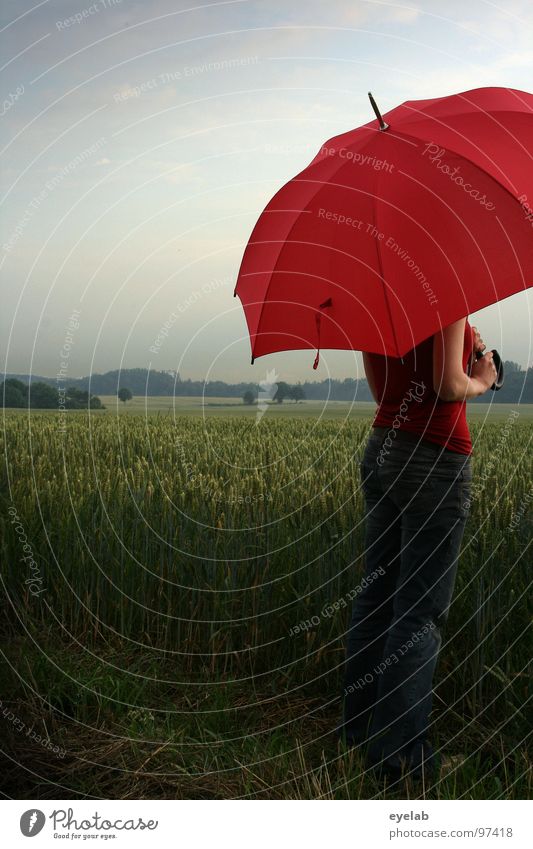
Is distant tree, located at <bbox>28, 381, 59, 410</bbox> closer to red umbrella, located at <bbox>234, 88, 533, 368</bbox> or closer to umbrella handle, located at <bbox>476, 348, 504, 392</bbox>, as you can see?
red umbrella, located at <bbox>234, 88, 533, 368</bbox>

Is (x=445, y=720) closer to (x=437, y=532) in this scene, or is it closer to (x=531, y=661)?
(x=531, y=661)

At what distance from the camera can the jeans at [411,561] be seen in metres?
2.70

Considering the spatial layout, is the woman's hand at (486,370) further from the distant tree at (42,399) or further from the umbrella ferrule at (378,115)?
the distant tree at (42,399)

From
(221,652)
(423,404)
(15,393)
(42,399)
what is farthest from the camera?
(15,393)

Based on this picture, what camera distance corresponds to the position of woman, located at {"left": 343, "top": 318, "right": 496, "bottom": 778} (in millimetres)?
2672

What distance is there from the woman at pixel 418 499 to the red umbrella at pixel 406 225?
0.48 feet

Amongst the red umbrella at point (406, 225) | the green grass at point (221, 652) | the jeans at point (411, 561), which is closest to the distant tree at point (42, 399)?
the green grass at point (221, 652)

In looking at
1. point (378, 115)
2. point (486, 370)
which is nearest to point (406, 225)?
point (378, 115)

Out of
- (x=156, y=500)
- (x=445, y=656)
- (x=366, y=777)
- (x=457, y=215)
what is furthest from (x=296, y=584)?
(x=457, y=215)

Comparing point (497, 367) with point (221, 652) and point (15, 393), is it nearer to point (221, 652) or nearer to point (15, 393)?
point (221, 652)

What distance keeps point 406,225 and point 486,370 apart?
59cm

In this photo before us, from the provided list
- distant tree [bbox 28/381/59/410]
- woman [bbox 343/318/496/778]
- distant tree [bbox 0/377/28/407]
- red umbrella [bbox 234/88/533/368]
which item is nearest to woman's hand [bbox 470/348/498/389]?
woman [bbox 343/318/496/778]

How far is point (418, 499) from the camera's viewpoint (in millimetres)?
2713

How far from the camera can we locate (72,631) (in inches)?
164
